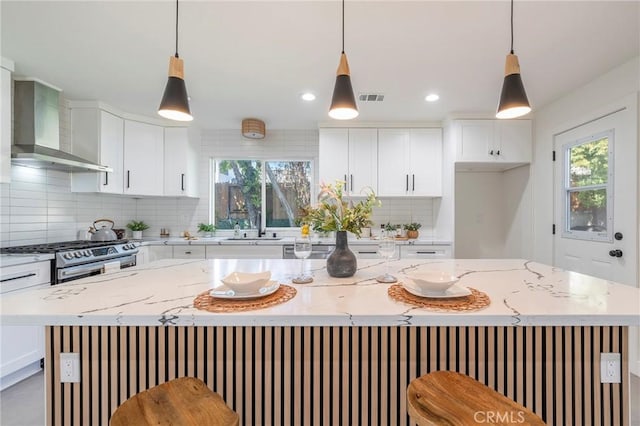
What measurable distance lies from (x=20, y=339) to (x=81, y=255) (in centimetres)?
70

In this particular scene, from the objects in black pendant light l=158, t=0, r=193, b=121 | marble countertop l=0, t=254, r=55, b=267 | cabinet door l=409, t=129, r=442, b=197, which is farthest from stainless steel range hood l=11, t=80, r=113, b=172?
cabinet door l=409, t=129, r=442, b=197

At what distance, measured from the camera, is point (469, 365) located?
1.17m

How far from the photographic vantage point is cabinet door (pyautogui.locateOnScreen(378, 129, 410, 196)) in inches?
144

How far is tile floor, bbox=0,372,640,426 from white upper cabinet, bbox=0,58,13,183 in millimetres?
1600

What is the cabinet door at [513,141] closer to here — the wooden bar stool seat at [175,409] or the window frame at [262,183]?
the window frame at [262,183]

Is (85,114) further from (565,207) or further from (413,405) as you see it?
(565,207)

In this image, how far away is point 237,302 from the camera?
1.13 meters

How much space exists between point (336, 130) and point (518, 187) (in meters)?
2.44

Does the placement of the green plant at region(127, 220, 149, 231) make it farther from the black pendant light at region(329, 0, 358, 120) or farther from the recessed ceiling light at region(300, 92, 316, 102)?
the black pendant light at region(329, 0, 358, 120)

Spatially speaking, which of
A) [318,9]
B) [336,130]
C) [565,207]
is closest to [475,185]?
[565,207]

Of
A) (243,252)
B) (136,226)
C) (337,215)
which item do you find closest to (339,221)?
(337,215)

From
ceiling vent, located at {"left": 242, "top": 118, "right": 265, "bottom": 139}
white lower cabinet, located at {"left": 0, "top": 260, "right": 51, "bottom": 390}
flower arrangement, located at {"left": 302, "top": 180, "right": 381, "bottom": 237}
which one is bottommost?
white lower cabinet, located at {"left": 0, "top": 260, "right": 51, "bottom": 390}

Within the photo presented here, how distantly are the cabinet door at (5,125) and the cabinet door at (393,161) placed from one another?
3.60 m

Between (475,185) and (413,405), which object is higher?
(475,185)
